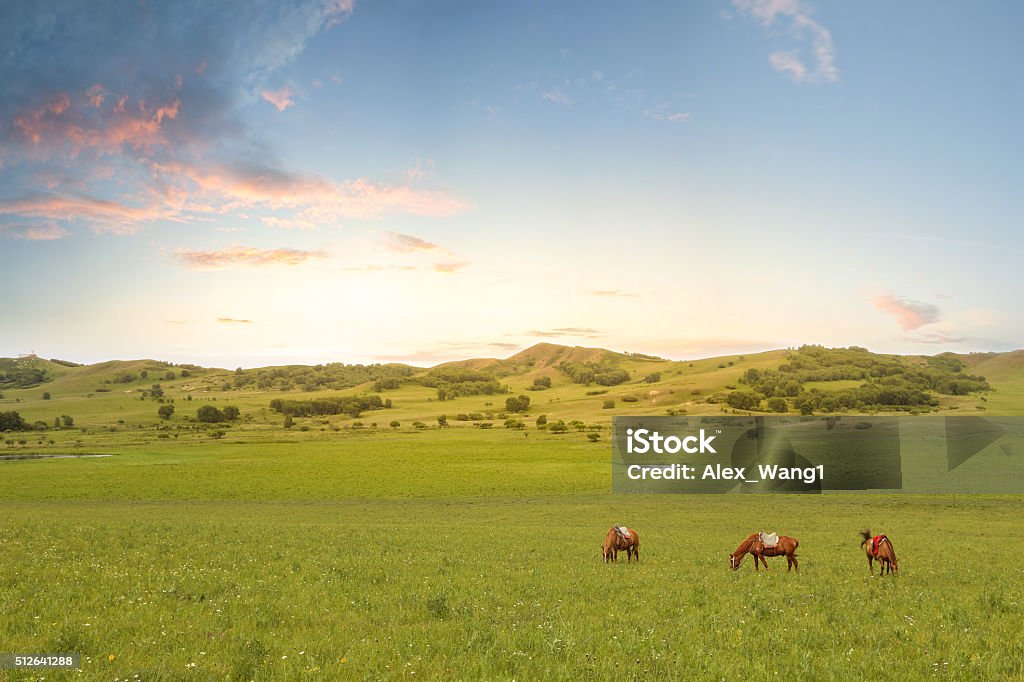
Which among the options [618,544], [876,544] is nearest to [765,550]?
[876,544]

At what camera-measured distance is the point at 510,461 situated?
109312mm

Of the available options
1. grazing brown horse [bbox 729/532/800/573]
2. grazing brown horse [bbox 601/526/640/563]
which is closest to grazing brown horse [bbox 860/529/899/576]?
grazing brown horse [bbox 729/532/800/573]

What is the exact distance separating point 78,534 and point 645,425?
14741 centimetres

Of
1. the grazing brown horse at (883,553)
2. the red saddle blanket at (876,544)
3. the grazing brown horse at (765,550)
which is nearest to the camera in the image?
the grazing brown horse at (883,553)

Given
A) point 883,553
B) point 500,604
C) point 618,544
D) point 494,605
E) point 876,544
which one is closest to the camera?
point 494,605

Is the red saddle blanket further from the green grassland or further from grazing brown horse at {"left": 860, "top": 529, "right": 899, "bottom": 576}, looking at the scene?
the green grassland

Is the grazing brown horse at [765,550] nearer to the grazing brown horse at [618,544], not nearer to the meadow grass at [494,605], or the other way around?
the meadow grass at [494,605]

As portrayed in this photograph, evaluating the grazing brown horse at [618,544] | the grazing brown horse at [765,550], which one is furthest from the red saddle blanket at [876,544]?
the grazing brown horse at [618,544]

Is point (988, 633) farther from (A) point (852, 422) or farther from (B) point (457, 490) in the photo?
(A) point (852, 422)

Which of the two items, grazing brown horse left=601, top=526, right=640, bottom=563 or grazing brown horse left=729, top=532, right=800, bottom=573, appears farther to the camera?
grazing brown horse left=601, top=526, right=640, bottom=563

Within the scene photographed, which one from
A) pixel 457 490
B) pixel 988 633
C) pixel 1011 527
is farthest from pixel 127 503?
pixel 1011 527

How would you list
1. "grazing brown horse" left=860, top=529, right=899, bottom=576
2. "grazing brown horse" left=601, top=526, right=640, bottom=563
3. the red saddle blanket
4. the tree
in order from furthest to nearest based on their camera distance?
the tree, "grazing brown horse" left=601, top=526, right=640, bottom=563, the red saddle blanket, "grazing brown horse" left=860, top=529, right=899, bottom=576

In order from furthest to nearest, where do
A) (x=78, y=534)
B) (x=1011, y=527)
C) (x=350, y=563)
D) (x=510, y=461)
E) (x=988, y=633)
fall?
(x=510, y=461) → (x=1011, y=527) → (x=78, y=534) → (x=350, y=563) → (x=988, y=633)

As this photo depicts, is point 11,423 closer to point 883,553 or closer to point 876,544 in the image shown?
point 876,544
